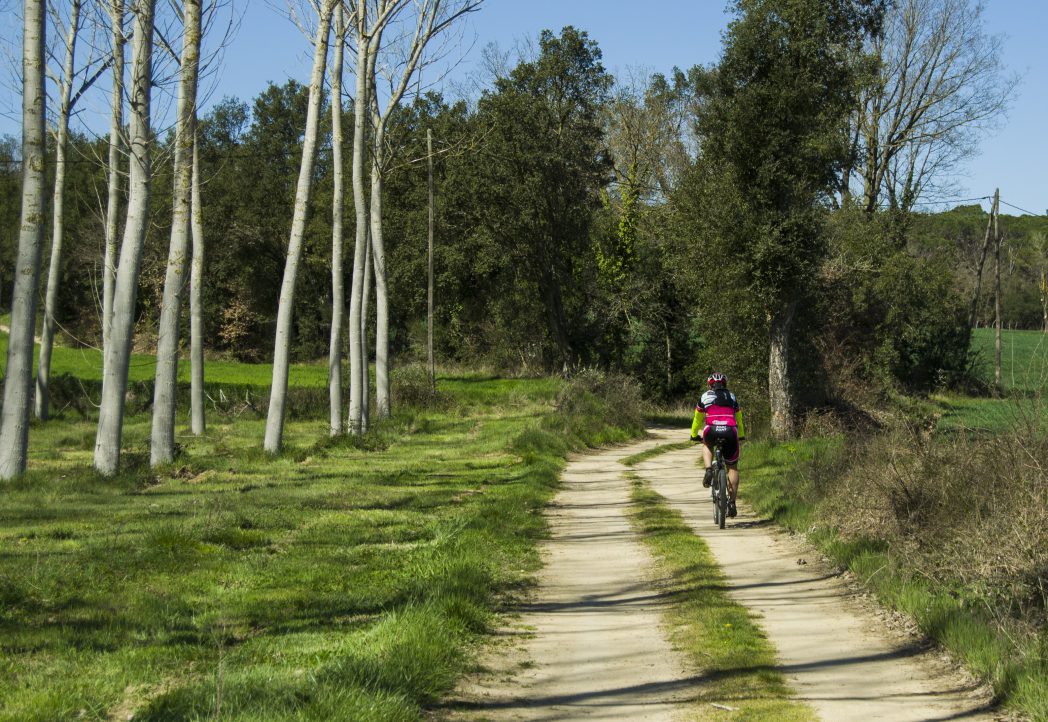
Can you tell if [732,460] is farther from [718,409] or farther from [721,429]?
[718,409]

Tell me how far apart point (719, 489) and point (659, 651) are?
6.53 meters

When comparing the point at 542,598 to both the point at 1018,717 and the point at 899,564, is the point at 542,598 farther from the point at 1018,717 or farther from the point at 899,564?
the point at 1018,717

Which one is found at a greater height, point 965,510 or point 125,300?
Answer: point 125,300

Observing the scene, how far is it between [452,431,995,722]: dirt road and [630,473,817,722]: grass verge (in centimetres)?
11

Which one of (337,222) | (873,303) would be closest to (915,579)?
(337,222)

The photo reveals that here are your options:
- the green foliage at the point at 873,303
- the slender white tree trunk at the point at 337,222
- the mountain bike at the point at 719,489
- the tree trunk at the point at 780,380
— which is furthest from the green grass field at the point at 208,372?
the mountain bike at the point at 719,489

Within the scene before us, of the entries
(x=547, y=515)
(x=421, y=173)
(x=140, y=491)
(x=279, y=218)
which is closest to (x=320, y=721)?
(x=547, y=515)

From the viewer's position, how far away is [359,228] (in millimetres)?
28422

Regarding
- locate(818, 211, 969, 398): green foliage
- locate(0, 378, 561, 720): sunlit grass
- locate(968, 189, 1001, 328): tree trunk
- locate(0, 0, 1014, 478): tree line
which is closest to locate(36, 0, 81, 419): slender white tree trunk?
locate(0, 0, 1014, 478): tree line

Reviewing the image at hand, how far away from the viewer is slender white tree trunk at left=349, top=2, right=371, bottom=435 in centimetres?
2702

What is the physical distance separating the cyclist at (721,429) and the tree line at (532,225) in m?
9.61

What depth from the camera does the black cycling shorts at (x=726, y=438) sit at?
552 inches

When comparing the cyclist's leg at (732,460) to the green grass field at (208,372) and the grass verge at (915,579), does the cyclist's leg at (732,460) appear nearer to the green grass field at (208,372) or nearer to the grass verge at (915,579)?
the grass verge at (915,579)

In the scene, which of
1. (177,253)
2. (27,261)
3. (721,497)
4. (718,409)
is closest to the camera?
(721,497)
